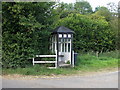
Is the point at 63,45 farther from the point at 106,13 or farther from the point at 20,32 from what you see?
the point at 106,13

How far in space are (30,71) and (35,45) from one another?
2.30m

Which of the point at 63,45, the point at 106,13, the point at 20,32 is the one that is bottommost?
the point at 63,45

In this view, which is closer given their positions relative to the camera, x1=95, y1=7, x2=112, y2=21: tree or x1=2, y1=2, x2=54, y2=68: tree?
x1=2, y1=2, x2=54, y2=68: tree

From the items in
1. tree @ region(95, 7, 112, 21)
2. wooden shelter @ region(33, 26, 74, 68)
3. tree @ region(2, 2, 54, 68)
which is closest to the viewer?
tree @ region(2, 2, 54, 68)

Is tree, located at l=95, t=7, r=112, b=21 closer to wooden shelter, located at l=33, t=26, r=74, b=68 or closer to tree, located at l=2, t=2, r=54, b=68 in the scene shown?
wooden shelter, located at l=33, t=26, r=74, b=68

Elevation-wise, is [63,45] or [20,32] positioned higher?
[20,32]

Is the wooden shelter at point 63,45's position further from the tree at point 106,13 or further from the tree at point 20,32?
the tree at point 106,13

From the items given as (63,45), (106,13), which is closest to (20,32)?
(63,45)

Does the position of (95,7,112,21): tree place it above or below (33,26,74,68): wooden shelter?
above

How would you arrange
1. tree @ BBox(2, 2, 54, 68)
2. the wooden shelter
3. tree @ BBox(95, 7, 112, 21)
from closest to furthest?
tree @ BBox(2, 2, 54, 68), the wooden shelter, tree @ BBox(95, 7, 112, 21)

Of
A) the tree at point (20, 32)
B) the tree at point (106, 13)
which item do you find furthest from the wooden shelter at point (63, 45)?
Result: the tree at point (106, 13)

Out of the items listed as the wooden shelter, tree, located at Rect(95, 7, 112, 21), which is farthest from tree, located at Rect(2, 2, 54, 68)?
tree, located at Rect(95, 7, 112, 21)

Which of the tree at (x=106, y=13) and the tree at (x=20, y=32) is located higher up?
the tree at (x=106, y=13)

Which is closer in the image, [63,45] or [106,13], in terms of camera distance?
[63,45]
